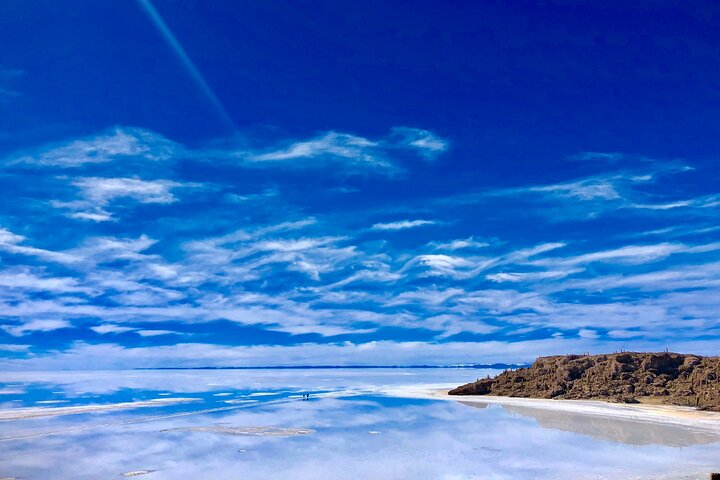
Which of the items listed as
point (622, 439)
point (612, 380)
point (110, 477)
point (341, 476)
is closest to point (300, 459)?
point (341, 476)

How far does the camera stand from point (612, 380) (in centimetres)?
5447

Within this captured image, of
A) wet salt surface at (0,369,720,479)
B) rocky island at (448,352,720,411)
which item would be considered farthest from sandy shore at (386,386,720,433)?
wet salt surface at (0,369,720,479)

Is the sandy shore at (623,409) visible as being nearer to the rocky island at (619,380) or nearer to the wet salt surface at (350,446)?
the rocky island at (619,380)

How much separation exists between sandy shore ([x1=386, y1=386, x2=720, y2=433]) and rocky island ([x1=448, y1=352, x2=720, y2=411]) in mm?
2095

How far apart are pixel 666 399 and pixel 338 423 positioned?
30.2 metres

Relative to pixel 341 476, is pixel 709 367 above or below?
above

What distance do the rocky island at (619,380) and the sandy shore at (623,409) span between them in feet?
6.87

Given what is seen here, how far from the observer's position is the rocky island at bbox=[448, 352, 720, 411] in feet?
158

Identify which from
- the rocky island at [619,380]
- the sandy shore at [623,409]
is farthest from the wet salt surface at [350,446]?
the rocky island at [619,380]

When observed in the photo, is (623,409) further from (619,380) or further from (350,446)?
(350,446)

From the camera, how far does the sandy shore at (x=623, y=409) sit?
117 ft

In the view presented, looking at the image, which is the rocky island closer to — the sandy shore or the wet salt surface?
the sandy shore

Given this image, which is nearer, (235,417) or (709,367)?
(235,417)

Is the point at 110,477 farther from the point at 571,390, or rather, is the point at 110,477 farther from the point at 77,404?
the point at 571,390
